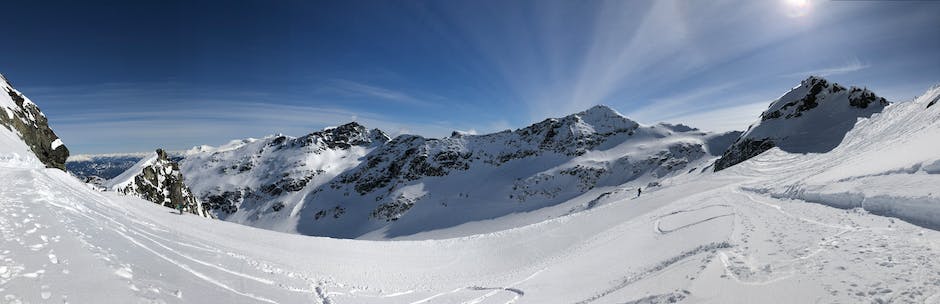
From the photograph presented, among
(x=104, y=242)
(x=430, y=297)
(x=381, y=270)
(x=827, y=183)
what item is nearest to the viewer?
(x=104, y=242)

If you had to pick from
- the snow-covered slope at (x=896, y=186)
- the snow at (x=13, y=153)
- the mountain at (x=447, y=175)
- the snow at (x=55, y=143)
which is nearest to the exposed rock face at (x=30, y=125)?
the snow at (x=55, y=143)

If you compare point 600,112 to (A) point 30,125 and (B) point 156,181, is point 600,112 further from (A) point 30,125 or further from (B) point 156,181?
(A) point 30,125

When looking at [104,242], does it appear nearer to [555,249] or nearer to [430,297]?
[430,297]

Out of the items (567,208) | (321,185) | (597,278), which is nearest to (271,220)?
(321,185)

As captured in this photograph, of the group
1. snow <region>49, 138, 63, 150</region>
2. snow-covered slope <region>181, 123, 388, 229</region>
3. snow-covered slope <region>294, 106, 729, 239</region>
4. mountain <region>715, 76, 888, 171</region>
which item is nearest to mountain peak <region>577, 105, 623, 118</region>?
snow-covered slope <region>294, 106, 729, 239</region>

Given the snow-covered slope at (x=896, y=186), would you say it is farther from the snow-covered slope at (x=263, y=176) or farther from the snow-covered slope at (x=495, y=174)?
the snow-covered slope at (x=263, y=176)
